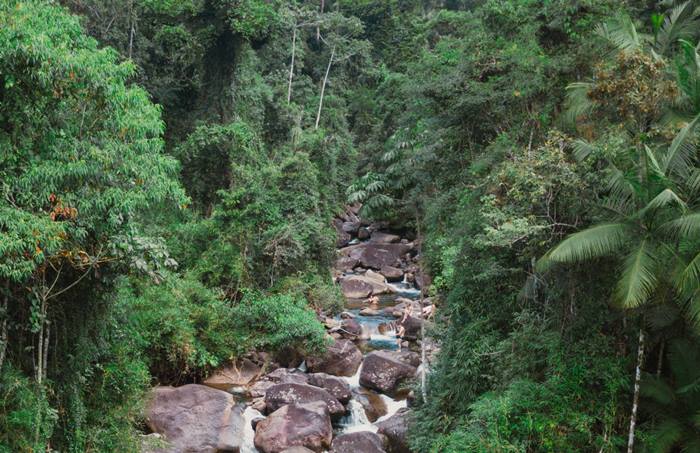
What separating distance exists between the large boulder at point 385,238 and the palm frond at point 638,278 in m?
22.5

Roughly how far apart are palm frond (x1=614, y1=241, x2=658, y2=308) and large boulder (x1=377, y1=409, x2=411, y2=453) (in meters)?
6.52

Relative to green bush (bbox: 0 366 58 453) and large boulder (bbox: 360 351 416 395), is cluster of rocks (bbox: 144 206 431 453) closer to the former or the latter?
large boulder (bbox: 360 351 416 395)

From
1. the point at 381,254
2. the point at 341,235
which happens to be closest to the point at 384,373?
the point at 381,254

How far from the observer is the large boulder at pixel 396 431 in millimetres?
12430

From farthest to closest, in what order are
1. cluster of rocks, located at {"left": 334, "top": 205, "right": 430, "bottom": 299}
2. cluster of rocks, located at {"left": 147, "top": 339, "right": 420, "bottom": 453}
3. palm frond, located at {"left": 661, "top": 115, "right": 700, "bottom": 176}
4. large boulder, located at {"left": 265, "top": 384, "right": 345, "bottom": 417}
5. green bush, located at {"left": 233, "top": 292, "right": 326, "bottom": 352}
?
1. cluster of rocks, located at {"left": 334, "top": 205, "right": 430, "bottom": 299}
2. green bush, located at {"left": 233, "top": 292, "right": 326, "bottom": 352}
3. large boulder, located at {"left": 265, "top": 384, "right": 345, "bottom": 417}
4. cluster of rocks, located at {"left": 147, "top": 339, "right": 420, "bottom": 453}
5. palm frond, located at {"left": 661, "top": 115, "right": 700, "bottom": 176}

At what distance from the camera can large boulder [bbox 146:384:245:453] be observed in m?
11.7

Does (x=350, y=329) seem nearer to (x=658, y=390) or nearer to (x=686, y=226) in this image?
(x=658, y=390)

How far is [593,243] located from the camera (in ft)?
26.9

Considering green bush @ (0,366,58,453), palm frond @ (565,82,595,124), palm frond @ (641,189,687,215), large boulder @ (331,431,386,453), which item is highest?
palm frond @ (565,82,595,124)

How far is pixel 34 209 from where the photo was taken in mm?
7645

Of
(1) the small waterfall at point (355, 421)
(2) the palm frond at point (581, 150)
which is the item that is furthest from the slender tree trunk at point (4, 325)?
(2) the palm frond at point (581, 150)

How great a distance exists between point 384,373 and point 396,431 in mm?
2805

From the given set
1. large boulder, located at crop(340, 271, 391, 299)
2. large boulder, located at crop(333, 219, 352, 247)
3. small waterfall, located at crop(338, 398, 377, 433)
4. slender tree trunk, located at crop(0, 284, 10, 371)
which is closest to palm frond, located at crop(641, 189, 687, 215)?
small waterfall, located at crop(338, 398, 377, 433)

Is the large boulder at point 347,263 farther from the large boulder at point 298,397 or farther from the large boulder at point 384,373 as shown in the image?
the large boulder at point 298,397
